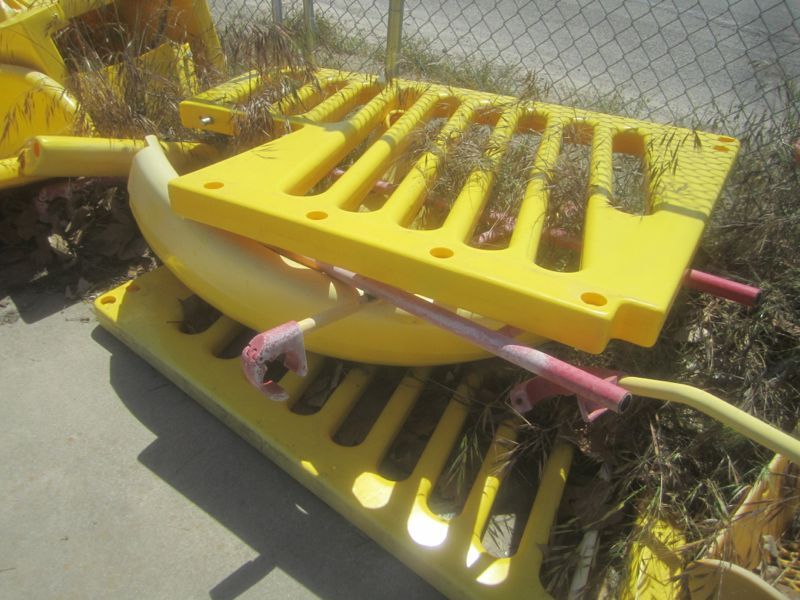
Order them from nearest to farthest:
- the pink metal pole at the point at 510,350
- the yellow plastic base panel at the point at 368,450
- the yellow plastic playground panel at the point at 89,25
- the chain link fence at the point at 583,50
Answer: the pink metal pole at the point at 510,350, the yellow plastic base panel at the point at 368,450, the yellow plastic playground panel at the point at 89,25, the chain link fence at the point at 583,50

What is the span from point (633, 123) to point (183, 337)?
136cm

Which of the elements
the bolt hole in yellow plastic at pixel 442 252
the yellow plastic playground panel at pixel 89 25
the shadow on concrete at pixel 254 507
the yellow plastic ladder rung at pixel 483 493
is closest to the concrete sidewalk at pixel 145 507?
the shadow on concrete at pixel 254 507

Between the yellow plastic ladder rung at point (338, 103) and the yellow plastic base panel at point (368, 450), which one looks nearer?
the yellow plastic base panel at point (368, 450)

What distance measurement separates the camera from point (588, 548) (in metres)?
1.27

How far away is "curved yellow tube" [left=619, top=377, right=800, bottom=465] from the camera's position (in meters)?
0.92

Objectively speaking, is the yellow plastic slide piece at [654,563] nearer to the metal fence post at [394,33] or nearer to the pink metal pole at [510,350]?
the pink metal pole at [510,350]

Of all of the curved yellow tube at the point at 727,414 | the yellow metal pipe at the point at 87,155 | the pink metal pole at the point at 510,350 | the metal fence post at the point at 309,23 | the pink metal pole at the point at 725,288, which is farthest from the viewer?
the metal fence post at the point at 309,23

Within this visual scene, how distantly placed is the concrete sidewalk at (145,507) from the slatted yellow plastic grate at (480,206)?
533 millimetres

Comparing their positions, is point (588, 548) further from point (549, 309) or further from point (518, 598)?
point (549, 309)

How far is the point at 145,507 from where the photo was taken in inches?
55.8

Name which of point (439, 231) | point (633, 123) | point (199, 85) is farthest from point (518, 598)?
point (199, 85)

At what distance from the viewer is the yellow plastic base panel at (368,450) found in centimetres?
127

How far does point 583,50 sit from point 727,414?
148 inches

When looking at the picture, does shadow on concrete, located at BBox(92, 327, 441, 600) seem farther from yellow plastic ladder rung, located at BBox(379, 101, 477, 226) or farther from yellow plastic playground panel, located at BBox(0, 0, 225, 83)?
yellow plastic playground panel, located at BBox(0, 0, 225, 83)
